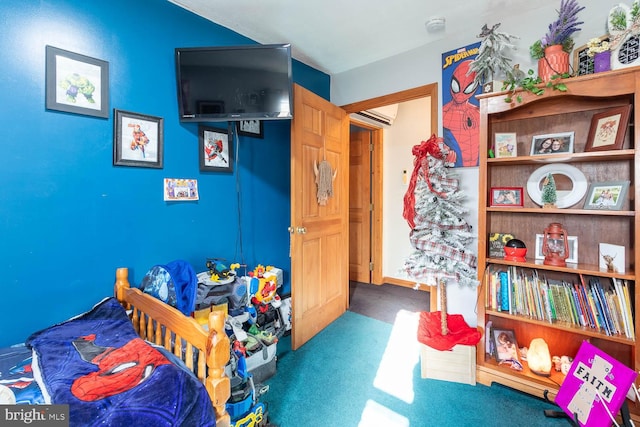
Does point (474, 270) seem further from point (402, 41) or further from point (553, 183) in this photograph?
point (402, 41)

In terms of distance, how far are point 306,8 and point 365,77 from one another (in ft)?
3.33

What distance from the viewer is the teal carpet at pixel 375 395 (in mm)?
1594

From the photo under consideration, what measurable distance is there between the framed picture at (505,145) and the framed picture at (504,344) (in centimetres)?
127

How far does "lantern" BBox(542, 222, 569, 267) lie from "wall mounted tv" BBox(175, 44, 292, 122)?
5.95 ft

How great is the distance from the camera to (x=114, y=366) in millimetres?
992

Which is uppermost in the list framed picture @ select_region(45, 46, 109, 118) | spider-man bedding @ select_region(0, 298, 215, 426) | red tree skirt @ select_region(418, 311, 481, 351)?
framed picture @ select_region(45, 46, 109, 118)

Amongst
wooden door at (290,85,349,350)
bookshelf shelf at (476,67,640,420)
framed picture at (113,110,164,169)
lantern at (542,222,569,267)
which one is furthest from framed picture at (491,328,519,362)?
framed picture at (113,110,164,169)

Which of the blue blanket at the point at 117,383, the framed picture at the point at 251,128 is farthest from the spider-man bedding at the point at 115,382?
the framed picture at the point at 251,128

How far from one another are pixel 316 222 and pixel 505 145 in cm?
152

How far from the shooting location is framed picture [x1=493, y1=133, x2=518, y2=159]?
1934 mm

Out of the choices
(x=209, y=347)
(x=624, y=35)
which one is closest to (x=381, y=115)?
(x=624, y=35)

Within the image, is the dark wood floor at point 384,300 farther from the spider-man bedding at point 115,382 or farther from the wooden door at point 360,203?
the spider-man bedding at point 115,382

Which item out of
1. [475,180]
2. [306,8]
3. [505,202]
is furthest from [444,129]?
[306,8]

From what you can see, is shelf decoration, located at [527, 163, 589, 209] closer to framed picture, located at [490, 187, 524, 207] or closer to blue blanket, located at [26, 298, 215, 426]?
framed picture, located at [490, 187, 524, 207]
